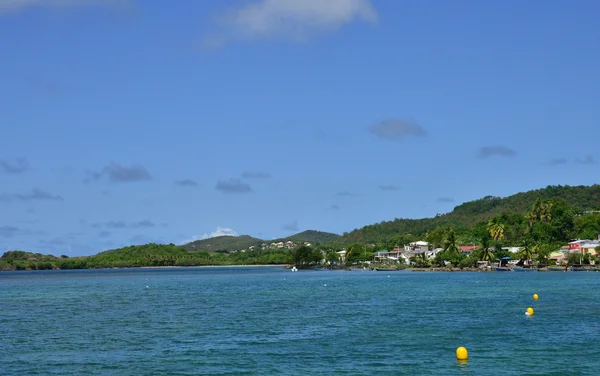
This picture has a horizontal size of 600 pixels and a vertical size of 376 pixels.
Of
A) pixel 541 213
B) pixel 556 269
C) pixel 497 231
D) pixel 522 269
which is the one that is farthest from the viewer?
pixel 497 231

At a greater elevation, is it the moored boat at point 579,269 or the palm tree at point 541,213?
the palm tree at point 541,213

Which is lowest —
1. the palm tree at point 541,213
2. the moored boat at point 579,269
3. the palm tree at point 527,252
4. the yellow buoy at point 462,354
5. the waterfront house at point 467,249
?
the yellow buoy at point 462,354

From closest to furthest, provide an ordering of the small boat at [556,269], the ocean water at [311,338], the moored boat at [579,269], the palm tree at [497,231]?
the ocean water at [311,338]
the moored boat at [579,269]
the small boat at [556,269]
the palm tree at [497,231]

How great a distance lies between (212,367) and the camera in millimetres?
32062

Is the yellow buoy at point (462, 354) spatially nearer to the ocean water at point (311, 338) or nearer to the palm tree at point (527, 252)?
the ocean water at point (311, 338)

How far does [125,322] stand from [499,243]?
135m

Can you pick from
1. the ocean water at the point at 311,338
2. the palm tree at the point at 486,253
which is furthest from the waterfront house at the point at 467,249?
the ocean water at the point at 311,338

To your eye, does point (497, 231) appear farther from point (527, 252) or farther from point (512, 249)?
point (527, 252)

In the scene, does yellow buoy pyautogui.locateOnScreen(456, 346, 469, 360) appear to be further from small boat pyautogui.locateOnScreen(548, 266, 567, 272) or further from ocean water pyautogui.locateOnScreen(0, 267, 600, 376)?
small boat pyautogui.locateOnScreen(548, 266, 567, 272)

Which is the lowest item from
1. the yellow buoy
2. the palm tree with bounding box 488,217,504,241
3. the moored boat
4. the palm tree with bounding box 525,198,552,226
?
the yellow buoy

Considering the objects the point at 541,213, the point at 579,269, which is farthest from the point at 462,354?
the point at 541,213

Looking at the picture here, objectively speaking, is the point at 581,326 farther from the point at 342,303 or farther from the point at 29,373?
the point at 29,373

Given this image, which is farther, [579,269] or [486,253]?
[486,253]

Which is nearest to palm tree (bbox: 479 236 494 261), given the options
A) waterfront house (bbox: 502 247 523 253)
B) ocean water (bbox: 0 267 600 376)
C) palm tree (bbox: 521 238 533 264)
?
waterfront house (bbox: 502 247 523 253)
